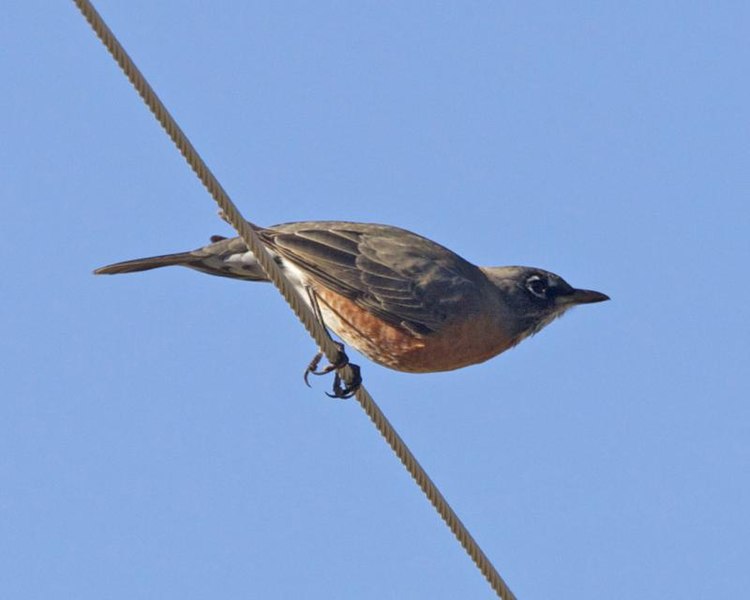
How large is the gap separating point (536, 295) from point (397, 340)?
1662 mm

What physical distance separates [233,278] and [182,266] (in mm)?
384

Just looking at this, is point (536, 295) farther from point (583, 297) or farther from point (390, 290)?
point (390, 290)

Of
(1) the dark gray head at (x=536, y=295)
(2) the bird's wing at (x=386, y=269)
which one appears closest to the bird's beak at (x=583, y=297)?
(1) the dark gray head at (x=536, y=295)

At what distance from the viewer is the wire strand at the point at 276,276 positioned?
5.47m

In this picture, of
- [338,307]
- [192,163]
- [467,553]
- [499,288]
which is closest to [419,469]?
[467,553]

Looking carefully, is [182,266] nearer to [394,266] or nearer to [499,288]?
[394,266]

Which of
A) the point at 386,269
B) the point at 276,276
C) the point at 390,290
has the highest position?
the point at 386,269

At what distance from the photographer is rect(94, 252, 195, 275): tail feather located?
920 cm

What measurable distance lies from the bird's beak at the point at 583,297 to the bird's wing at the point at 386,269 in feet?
2.49

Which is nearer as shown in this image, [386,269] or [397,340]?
[397,340]

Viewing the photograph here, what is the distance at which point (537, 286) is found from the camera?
10773 mm

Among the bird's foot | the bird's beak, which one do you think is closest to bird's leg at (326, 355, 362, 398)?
the bird's foot

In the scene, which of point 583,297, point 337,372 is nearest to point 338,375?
point 337,372

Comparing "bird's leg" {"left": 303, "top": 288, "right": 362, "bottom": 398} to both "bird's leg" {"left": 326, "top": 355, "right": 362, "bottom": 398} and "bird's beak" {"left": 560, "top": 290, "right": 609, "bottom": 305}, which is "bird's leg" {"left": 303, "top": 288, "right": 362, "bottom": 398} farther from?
"bird's beak" {"left": 560, "top": 290, "right": 609, "bottom": 305}
